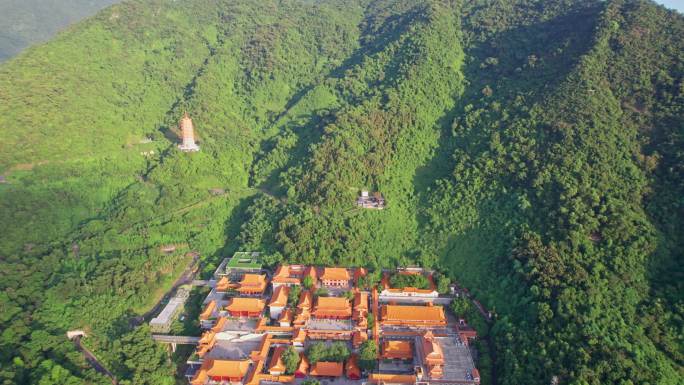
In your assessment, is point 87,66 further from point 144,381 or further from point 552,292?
point 552,292

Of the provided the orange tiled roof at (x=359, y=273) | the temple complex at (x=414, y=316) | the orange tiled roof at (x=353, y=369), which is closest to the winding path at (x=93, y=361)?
the orange tiled roof at (x=353, y=369)

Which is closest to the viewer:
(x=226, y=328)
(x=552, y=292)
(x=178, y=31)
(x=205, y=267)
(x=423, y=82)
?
(x=552, y=292)

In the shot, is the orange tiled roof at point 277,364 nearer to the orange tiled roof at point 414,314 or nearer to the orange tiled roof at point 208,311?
the orange tiled roof at point 208,311

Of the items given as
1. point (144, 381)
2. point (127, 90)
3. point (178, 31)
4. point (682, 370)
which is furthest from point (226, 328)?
point (178, 31)

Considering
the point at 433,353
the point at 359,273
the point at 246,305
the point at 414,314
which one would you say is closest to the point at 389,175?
the point at 359,273

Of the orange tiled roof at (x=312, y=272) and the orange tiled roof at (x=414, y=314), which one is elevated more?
the orange tiled roof at (x=312, y=272)
